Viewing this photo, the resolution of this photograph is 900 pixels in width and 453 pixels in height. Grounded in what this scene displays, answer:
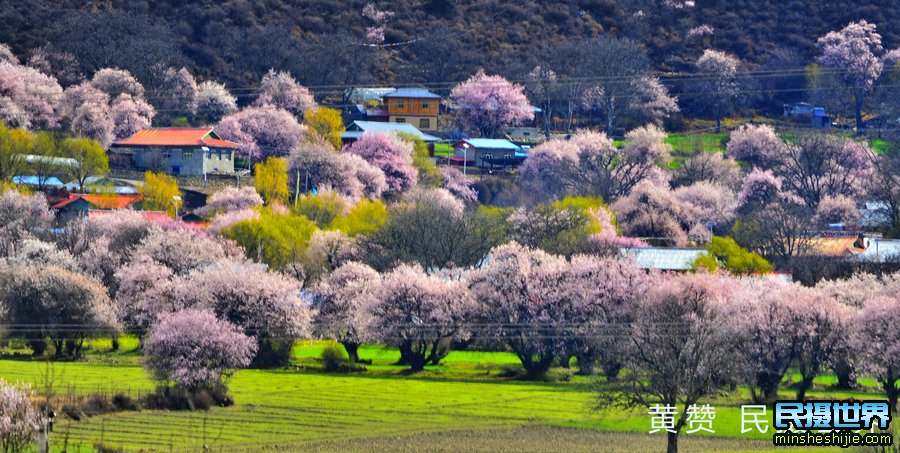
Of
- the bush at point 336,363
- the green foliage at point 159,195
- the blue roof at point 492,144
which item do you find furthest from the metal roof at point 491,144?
the bush at point 336,363

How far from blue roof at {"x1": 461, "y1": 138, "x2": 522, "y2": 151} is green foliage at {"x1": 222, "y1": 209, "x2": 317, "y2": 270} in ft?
103

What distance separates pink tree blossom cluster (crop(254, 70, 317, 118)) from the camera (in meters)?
109

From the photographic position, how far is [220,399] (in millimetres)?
47875

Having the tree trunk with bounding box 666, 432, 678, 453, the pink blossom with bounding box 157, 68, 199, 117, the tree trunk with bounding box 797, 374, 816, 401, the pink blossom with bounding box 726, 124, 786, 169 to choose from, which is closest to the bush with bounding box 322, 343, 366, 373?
the tree trunk with bounding box 797, 374, 816, 401

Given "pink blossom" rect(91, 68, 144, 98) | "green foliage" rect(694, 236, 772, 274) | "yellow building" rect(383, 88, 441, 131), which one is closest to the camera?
"green foliage" rect(694, 236, 772, 274)

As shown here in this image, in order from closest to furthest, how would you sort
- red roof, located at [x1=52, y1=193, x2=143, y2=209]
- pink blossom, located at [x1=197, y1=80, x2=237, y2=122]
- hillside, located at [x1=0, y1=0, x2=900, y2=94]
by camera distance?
red roof, located at [x1=52, y1=193, x2=143, y2=209]
pink blossom, located at [x1=197, y1=80, x2=237, y2=122]
hillside, located at [x1=0, y1=0, x2=900, y2=94]

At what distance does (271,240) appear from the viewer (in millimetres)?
70312

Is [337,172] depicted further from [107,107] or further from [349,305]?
[349,305]

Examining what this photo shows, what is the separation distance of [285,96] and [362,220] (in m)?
37.0

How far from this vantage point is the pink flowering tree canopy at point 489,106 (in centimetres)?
11000

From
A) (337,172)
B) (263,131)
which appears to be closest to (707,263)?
(337,172)

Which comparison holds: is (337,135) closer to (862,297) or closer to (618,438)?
(862,297)

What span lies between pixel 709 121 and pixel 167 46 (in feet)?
128

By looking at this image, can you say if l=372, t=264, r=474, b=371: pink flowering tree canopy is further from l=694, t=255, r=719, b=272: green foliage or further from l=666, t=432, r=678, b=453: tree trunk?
l=666, t=432, r=678, b=453: tree trunk
